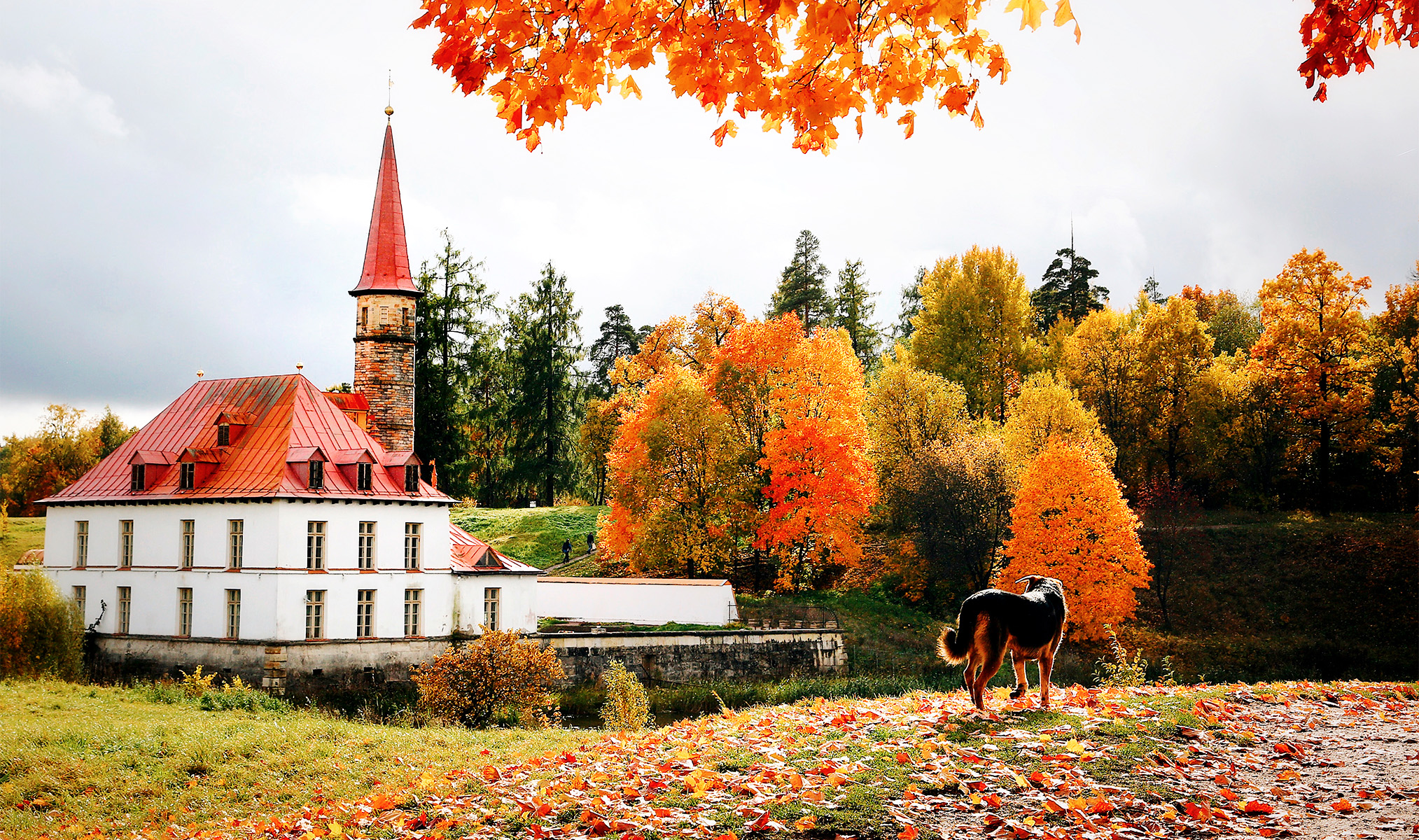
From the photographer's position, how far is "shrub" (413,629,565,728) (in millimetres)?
21547

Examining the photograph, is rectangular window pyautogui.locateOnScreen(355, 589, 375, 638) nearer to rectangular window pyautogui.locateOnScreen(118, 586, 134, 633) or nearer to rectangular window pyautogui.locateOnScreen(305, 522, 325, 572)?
rectangular window pyautogui.locateOnScreen(305, 522, 325, 572)

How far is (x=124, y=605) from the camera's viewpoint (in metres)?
28.6

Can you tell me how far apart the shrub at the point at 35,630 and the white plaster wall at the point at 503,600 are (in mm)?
9984

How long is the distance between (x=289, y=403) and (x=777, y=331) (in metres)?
18.7

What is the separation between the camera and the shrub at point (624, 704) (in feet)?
67.4

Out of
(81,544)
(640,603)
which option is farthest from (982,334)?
(81,544)

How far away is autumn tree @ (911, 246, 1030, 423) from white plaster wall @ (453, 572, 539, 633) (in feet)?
76.7

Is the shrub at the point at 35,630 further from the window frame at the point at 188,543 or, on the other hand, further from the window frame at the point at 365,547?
the window frame at the point at 365,547

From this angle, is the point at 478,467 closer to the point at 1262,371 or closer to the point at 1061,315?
the point at 1061,315

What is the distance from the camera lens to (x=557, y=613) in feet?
111

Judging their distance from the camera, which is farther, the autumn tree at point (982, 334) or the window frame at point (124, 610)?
the autumn tree at point (982, 334)

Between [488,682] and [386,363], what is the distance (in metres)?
16.5

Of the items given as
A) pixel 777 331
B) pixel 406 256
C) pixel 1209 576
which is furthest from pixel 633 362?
pixel 1209 576

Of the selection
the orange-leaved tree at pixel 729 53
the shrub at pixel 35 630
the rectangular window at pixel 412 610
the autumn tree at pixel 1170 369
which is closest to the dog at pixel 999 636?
the orange-leaved tree at pixel 729 53
